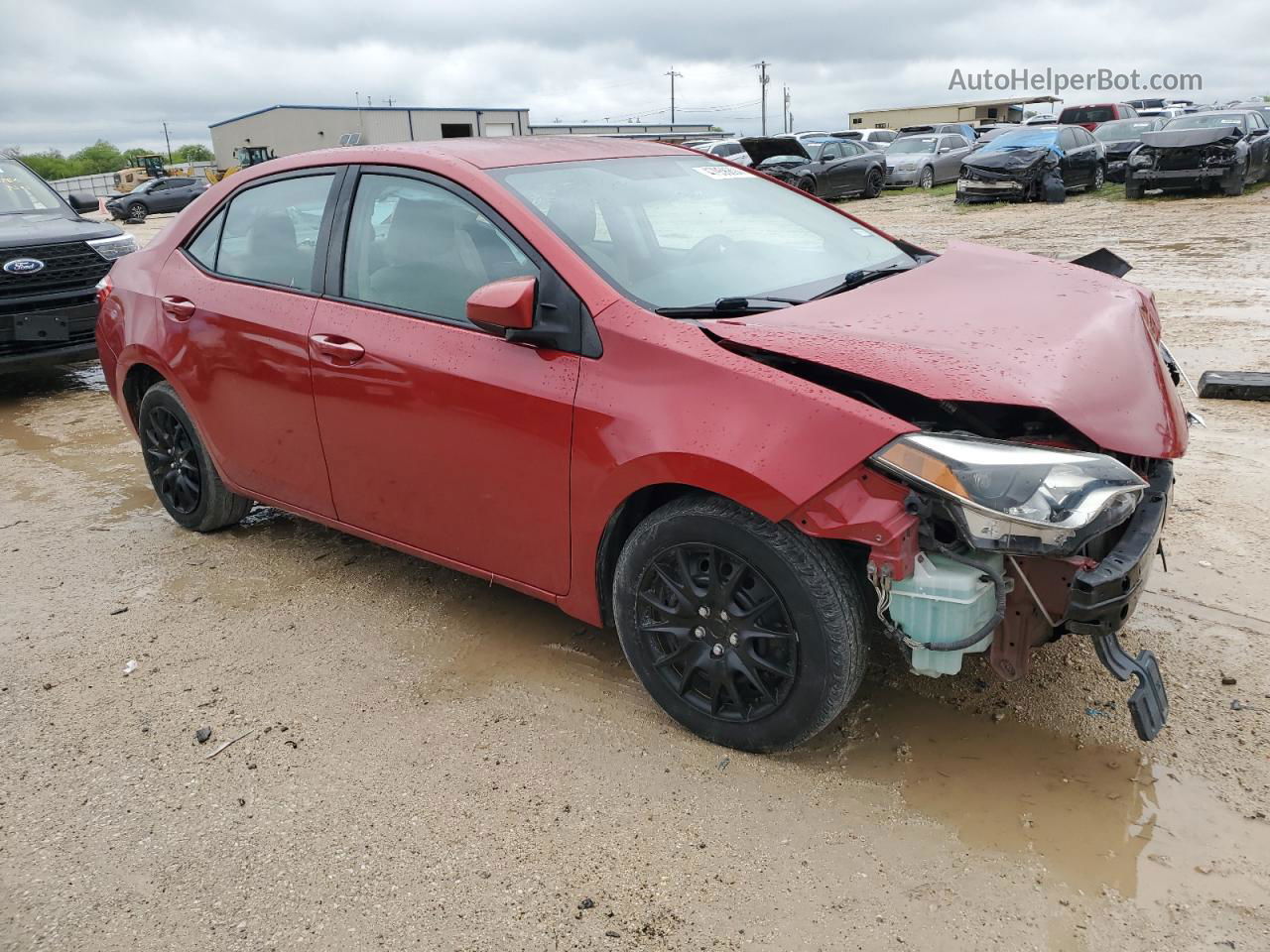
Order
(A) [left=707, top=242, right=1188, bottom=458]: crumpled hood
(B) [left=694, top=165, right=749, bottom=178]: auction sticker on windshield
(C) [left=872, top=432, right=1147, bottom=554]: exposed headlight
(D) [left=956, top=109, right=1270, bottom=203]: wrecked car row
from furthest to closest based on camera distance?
(D) [left=956, top=109, right=1270, bottom=203]: wrecked car row < (B) [left=694, top=165, right=749, bottom=178]: auction sticker on windshield < (A) [left=707, top=242, right=1188, bottom=458]: crumpled hood < (C) [left=872, top=432, right=1147, bottom=554]: exposed headlight

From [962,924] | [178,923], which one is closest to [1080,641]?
Result: [962,924]

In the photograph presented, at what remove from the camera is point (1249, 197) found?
16547mm

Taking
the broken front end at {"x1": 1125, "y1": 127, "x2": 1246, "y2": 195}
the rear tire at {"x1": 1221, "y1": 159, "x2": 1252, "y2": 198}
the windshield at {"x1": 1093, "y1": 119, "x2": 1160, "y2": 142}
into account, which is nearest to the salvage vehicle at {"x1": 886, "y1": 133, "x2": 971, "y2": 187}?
the windshield at {"x1": 1093, "y1": 119, "x2": 1160, "y2": 142}

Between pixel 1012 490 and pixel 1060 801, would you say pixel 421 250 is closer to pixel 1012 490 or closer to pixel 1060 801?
pixel 1012 490

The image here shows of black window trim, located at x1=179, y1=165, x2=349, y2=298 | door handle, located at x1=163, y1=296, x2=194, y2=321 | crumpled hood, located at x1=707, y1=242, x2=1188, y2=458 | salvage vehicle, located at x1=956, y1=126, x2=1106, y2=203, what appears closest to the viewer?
crumpled hood, located at x1=707, y1=242, x2=1188, y2=458

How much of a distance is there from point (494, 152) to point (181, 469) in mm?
2288

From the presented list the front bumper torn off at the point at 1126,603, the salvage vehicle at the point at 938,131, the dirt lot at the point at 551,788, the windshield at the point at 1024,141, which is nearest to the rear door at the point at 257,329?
the dirt lot at the point at 551,788

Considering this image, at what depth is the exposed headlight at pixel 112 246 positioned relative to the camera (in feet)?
27.2

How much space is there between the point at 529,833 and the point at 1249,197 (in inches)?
718

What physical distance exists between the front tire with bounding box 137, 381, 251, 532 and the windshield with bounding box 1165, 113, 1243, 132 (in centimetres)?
1769

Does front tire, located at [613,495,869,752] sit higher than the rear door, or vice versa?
the rear door

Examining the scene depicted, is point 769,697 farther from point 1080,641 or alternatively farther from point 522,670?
point 1080,641

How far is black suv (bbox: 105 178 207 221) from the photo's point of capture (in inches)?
1398

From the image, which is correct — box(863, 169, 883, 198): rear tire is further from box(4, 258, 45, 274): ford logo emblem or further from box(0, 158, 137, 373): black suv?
box(4, 258, 45, 274): ford logo emblem
